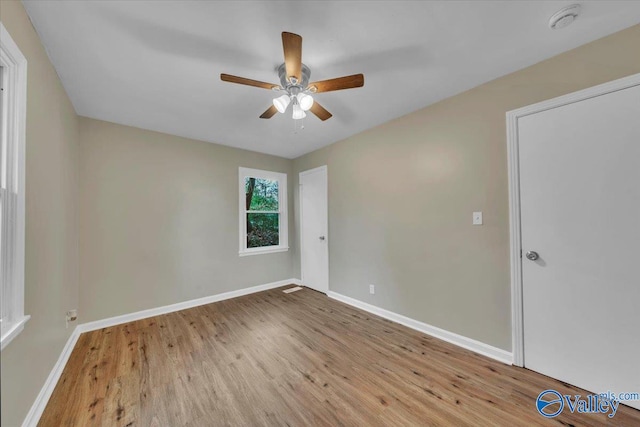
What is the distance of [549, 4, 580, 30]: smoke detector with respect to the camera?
54.3 inches

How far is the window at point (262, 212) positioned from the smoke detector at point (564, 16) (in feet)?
12.1

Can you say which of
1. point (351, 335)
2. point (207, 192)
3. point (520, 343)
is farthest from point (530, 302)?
point (207, 192)

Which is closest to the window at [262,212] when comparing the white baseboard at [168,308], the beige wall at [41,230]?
the white baseboard at [168,308]

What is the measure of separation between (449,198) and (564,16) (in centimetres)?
142

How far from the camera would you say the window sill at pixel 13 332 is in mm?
1080

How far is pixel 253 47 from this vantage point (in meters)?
1.66

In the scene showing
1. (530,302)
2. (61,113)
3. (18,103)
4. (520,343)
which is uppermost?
(61,113)

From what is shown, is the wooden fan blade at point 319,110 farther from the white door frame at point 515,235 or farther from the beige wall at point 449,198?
the white door frame at point 515,235

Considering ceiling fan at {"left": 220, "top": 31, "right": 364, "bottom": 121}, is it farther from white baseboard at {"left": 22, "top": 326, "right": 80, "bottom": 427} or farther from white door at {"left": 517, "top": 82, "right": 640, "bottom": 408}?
white baseboard at {"left": 22, "top": 326, "right": 80, "bottom": 427}

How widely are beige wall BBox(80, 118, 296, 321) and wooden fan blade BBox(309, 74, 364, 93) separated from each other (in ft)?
8.25

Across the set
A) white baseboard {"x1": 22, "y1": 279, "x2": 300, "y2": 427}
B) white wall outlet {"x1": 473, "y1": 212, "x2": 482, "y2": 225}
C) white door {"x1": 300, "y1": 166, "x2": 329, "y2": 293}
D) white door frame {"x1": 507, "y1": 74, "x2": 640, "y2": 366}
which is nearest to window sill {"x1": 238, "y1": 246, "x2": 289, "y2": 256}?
white door {"x1": 300, "y1": 166, "x2": 329, "y2": 293}

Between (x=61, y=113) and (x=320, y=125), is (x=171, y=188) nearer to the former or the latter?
(x=61, y=113)

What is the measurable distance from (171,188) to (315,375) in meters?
2.94

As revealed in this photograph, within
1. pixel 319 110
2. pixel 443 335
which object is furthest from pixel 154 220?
pixel 443 335
